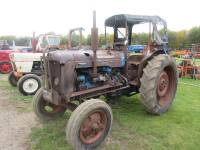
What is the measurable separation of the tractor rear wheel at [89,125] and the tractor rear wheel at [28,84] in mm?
3916

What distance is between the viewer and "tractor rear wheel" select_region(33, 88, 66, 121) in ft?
15.1

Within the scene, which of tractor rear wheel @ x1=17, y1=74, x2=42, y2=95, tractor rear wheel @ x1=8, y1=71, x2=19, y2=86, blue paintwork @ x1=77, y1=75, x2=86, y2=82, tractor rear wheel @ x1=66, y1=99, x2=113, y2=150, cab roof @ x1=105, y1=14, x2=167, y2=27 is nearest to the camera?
tractor rear wheel @ x1=66, y1=99, x2=113, y2=150

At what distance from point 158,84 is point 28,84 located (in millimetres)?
3978

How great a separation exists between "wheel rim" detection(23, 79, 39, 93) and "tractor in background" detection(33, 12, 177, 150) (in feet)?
7.41

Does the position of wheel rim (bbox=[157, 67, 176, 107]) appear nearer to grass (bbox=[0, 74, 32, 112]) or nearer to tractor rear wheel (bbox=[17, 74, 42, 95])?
grass (bbox=[0, 74, 32, 112])

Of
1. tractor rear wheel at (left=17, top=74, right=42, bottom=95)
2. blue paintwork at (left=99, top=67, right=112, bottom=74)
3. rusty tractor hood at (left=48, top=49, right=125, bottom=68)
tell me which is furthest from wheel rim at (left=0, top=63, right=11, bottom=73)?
blue paintwork at (left=99, top=67, right=112, bottom=74)

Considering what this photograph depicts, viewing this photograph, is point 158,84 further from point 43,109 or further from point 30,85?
point 30,85

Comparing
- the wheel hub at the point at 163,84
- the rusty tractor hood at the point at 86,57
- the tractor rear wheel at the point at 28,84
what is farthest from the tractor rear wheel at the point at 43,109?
the tractor rear wheel at the point at 28,84

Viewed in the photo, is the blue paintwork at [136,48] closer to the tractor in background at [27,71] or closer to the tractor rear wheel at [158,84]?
the tractor rear wheel at [158,84]

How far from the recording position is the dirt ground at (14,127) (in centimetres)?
386

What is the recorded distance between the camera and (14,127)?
4570 mm

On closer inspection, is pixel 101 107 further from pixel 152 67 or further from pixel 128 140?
pixel 152 67

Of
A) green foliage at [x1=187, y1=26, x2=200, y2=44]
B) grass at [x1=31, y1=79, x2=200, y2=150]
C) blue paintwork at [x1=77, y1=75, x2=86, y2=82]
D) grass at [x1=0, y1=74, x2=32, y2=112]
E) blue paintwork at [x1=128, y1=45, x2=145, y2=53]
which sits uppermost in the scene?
green foliage at [x1=187, y1=26, x2=200, y2=44]

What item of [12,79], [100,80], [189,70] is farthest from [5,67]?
[189,70]
